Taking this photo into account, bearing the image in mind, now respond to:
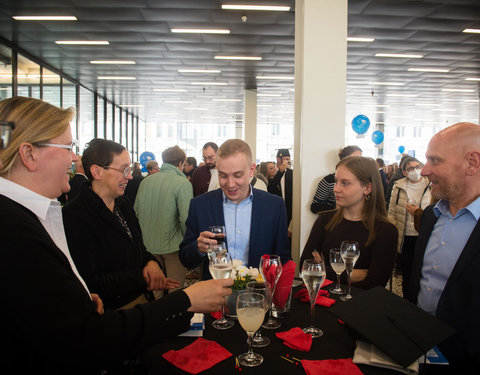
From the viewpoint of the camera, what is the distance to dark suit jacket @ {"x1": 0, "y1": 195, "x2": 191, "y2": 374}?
3.08ft

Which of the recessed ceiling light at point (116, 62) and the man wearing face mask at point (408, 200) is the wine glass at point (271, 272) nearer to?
the man wearing face mask at point (408, 200)

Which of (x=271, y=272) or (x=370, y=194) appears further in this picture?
(x=370, y=194)

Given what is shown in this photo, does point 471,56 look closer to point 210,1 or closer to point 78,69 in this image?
point 210,1

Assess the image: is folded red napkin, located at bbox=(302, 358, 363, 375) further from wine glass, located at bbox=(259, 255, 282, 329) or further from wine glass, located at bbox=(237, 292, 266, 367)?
wine glass, located at bbox=(259, 255, 282, 329)

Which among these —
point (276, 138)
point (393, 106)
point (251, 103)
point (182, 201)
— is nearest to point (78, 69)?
point (251, 103)

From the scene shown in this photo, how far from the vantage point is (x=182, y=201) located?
383 centimetres

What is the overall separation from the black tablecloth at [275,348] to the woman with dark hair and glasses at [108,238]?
714mm

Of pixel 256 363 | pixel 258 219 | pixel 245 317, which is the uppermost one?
pixel 258 219

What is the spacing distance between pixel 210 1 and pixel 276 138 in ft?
54.8

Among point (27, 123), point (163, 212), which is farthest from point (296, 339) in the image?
point (163, 212)

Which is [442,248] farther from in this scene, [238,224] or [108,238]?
[108,238]

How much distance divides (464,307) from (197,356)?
117 centimetres

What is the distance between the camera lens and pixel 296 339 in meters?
1.32

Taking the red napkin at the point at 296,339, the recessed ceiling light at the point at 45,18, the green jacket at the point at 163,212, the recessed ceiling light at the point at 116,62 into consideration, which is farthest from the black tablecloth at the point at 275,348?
the recessed ceiling light at the point at 116,62
